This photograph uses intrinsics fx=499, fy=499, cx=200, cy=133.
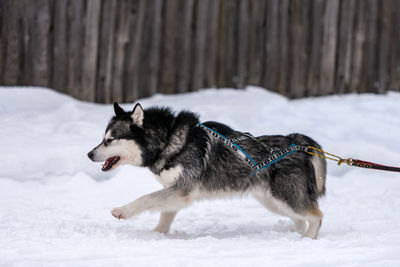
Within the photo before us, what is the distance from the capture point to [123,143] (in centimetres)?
440

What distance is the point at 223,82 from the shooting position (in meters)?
8.73

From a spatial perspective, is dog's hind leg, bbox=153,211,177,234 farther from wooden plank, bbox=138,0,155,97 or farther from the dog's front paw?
wooden plank, bbox=138,0,155,97

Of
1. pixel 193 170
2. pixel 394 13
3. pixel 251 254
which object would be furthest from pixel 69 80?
pixel 394 13

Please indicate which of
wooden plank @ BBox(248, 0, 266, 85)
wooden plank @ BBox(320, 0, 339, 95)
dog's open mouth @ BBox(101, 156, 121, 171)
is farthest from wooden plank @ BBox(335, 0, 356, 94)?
dog's open mouth @ BBox(101, 156, 121, 171)

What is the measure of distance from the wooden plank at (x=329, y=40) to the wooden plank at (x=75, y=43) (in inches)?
171

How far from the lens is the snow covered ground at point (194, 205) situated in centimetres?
360

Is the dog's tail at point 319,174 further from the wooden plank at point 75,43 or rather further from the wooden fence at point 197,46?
the wooden plank at point 75,43

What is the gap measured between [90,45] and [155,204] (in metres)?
4.11

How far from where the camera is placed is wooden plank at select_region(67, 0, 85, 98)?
7559mm

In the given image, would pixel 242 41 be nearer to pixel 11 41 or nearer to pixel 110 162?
pixel 11 41

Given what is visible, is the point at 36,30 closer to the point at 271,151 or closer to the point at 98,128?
the point at 98,128

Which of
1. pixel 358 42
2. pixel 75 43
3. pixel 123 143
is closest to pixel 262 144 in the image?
pixel 123 143

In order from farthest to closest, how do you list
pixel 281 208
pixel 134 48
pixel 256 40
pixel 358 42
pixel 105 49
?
pixel 358 42 < pixel 256 40 < pixel 134 48 < pixel 105 49 < pixel 281 208

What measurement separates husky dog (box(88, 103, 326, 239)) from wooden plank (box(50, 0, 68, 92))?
11.2 ft
